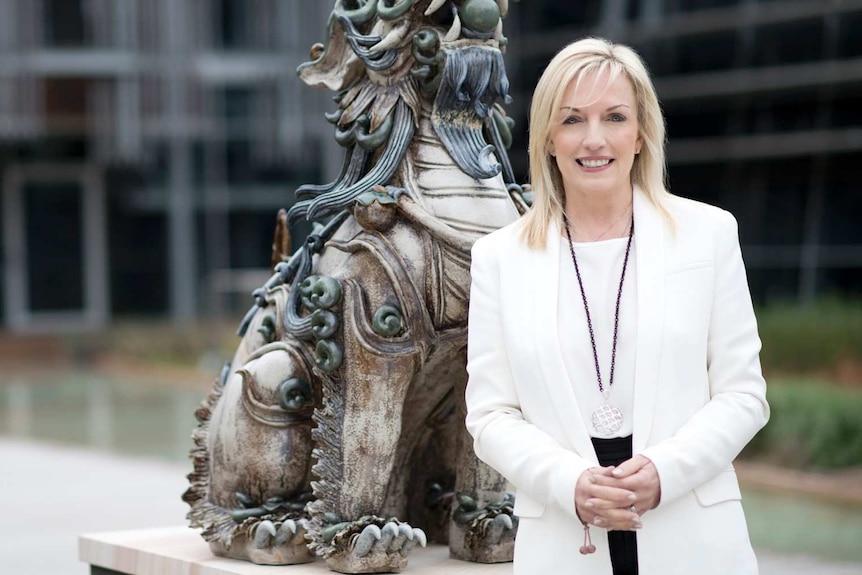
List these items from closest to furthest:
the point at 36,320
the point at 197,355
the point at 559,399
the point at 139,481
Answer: the point at 559,399
the point at 139,481
the point at 197,355
the point at 36,320

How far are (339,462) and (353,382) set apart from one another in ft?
0.66

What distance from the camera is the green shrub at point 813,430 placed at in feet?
27.6

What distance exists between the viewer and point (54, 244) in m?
19.9

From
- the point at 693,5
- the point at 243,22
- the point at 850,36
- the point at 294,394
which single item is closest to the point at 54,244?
the point at 243,22

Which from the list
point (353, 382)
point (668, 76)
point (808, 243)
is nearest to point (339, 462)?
point (353, 382)

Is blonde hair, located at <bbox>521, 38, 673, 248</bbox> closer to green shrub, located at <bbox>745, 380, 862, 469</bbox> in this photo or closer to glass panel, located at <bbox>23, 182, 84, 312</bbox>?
green shrub, located at <bbox>745, 380, 862, 469</bbox>

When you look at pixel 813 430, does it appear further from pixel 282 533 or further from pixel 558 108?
pixel 558 108

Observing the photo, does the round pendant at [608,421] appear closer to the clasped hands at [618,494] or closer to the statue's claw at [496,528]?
the clasped hands at [618,494]

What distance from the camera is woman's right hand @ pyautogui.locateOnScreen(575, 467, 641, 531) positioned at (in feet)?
8.02

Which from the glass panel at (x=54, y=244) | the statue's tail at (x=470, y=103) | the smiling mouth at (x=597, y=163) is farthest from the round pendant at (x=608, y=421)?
the glass panel at (x=54, y=244)

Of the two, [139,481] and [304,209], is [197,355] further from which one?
[304,209]

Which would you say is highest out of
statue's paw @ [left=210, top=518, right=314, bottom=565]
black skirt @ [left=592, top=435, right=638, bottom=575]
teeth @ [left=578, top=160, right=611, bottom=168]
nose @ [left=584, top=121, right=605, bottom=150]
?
nose @ [left=584, top=121, right=605, bottom=150]

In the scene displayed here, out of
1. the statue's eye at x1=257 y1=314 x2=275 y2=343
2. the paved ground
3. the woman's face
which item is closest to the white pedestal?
the statue's eye at x1=257 y1=314 x2=275 y2=343

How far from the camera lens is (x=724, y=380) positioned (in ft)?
8.50
